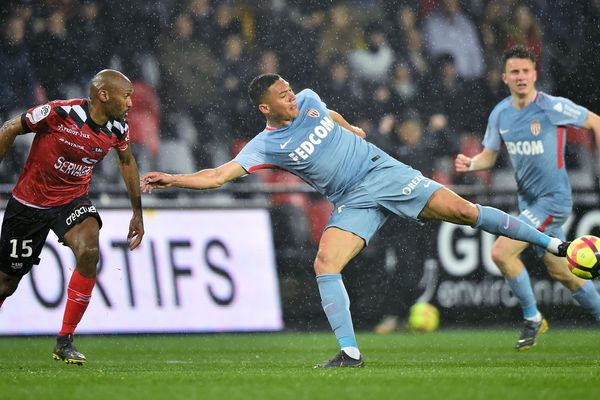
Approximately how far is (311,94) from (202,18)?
17.3 ft

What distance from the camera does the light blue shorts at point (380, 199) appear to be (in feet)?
24.0

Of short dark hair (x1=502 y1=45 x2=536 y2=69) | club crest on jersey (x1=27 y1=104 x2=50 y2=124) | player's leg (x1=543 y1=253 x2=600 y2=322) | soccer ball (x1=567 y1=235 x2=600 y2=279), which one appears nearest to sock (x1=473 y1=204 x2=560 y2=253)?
soccer ball (x1=567 y1=235 x2=600 y2=279)

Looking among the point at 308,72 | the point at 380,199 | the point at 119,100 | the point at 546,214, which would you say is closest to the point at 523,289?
the point at 546,214

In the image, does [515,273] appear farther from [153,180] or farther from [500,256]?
[153,180]

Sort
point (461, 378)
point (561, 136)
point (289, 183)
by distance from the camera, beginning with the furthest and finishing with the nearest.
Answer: point (289, 183)
point (561, 136)
point (461, 378)

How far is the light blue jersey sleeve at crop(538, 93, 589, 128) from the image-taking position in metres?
8.70

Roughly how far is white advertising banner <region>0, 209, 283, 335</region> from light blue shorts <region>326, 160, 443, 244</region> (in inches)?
128

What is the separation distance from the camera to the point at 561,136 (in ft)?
29.3

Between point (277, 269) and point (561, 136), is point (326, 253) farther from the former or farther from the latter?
point (277, 269)

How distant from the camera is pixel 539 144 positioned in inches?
351

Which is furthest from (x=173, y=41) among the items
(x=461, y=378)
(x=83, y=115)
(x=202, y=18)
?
(x=461, y=378)

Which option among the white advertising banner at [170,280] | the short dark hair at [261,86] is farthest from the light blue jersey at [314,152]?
the white advertising banner at [170,280]

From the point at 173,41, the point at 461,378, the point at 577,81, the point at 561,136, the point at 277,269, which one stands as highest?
the point at 173,41

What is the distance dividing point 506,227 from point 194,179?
6.76 ft
